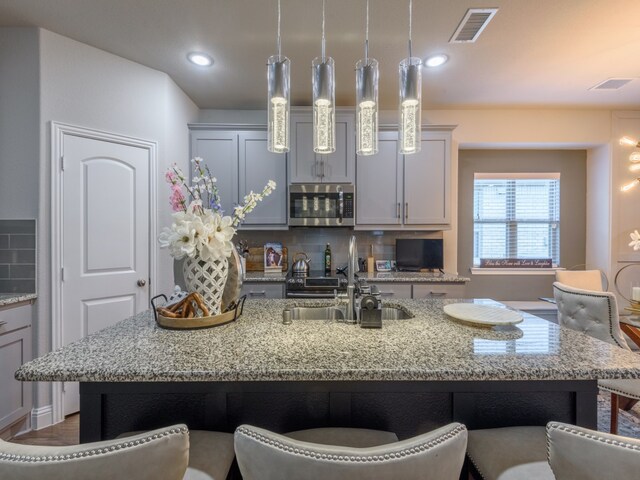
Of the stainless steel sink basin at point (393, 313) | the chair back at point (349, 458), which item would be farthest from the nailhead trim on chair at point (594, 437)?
the stainless steel sink basin at point (393, 313)

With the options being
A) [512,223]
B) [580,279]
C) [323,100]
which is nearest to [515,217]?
[512,223]

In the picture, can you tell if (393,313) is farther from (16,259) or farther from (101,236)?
(16,259)

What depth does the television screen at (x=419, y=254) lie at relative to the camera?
358 cm

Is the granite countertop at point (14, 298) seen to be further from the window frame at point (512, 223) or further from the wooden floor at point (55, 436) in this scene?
the window frame at point (512, 223)

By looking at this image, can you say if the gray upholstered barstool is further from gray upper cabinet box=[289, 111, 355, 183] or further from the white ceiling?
gray upper cabinet box=[289, 111, 355, 183]

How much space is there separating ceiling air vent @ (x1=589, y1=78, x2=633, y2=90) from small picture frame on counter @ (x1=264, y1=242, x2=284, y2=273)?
351 cm

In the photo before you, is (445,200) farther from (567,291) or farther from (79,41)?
(79,41)

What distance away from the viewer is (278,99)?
1.37m

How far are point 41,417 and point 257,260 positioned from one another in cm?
214

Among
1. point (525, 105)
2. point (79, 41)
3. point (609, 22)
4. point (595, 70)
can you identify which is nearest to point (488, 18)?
point (609, 22)

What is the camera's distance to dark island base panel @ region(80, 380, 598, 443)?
1.10 m

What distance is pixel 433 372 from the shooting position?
0.91 metres

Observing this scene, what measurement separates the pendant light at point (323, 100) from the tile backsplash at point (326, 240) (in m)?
2.32

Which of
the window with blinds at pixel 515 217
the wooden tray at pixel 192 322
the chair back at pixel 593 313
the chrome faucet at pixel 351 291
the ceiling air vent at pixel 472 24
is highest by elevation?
the ceiling air vent at pixel 472 24
